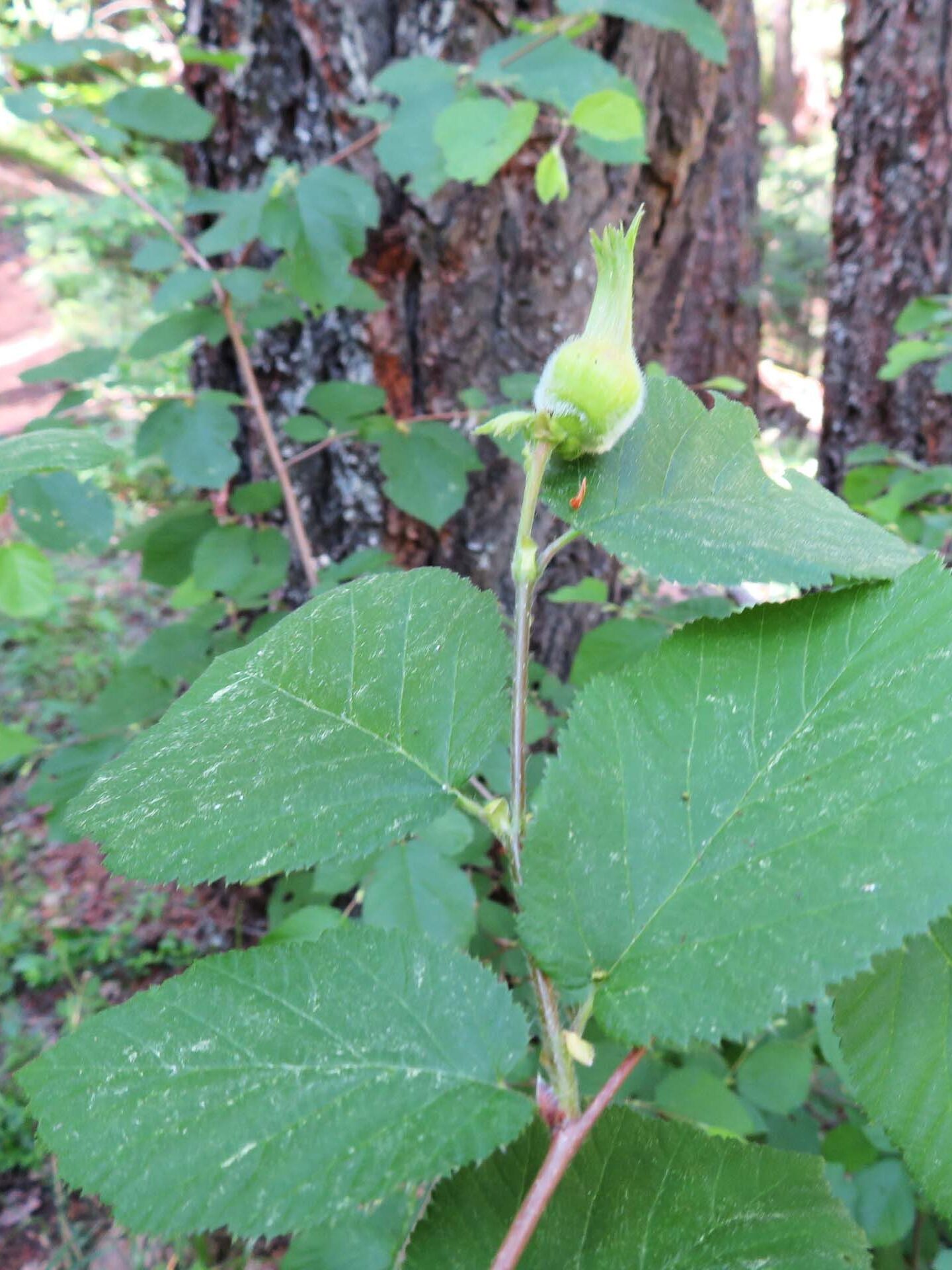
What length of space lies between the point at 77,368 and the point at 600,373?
1219 millimetres

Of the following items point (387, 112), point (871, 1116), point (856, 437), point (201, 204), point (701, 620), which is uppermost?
point (387, 112)

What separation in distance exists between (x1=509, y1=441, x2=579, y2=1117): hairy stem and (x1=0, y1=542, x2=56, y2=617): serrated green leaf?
845 mm

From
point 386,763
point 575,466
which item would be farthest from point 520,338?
point 386,763

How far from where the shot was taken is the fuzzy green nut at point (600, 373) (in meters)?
0.48

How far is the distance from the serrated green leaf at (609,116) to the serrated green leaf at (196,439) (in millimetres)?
712

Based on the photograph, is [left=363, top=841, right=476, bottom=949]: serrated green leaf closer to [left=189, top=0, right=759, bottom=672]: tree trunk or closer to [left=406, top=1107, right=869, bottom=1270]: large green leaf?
[left=406, top=1107, right=869, bottom=1270]: large green leaf

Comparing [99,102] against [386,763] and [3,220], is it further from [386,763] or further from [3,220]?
[3,220]

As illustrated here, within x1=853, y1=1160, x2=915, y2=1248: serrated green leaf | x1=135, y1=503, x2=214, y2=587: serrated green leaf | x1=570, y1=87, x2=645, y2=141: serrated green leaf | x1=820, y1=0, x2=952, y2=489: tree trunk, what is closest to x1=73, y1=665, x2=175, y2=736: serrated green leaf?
x1=135, y1=503, x2=214, y2=587: serrated green leaf

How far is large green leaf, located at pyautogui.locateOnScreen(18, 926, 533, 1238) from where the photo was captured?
382mm

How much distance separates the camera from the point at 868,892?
0.39 m

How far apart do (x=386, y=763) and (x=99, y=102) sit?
158 cm

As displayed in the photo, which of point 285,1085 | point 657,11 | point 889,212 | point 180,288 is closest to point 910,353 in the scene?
point 657,11

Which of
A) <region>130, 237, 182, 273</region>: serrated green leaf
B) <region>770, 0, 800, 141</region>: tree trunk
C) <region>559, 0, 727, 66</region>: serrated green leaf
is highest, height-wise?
<region>770, 0, 800, 141</region>: tree trunk

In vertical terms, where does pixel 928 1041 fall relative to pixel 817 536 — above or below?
below
